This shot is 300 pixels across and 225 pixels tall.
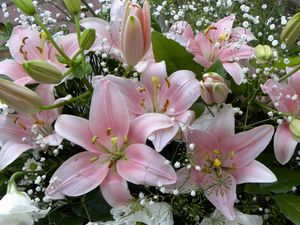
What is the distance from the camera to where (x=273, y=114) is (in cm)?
68

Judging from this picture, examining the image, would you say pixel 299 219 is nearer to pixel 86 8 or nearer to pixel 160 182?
pixel 160 182

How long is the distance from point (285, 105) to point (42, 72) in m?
0.28

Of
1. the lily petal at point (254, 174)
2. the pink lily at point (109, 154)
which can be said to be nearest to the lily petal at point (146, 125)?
the pink lily at point (109, 154)

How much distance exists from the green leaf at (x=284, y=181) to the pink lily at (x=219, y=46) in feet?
0.41

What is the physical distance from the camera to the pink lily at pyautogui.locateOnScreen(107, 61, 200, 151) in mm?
631

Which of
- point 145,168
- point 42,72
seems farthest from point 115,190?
point 42,72

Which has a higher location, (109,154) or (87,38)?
(87,38)

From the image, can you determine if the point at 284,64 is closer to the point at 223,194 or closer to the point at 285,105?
the point at 285,105

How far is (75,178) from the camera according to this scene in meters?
0.61

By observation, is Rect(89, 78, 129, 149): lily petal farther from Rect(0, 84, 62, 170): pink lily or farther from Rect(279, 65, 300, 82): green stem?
Rect(279, 65, 300, 82): green stem

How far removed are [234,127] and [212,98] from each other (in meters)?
0.06

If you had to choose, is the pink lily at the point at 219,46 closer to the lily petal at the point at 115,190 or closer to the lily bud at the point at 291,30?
the lily bud at the point at 291,30

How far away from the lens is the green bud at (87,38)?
61 cm

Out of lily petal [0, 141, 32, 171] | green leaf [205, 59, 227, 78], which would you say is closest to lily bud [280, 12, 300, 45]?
green leaf [205, 59, 227, 78]
